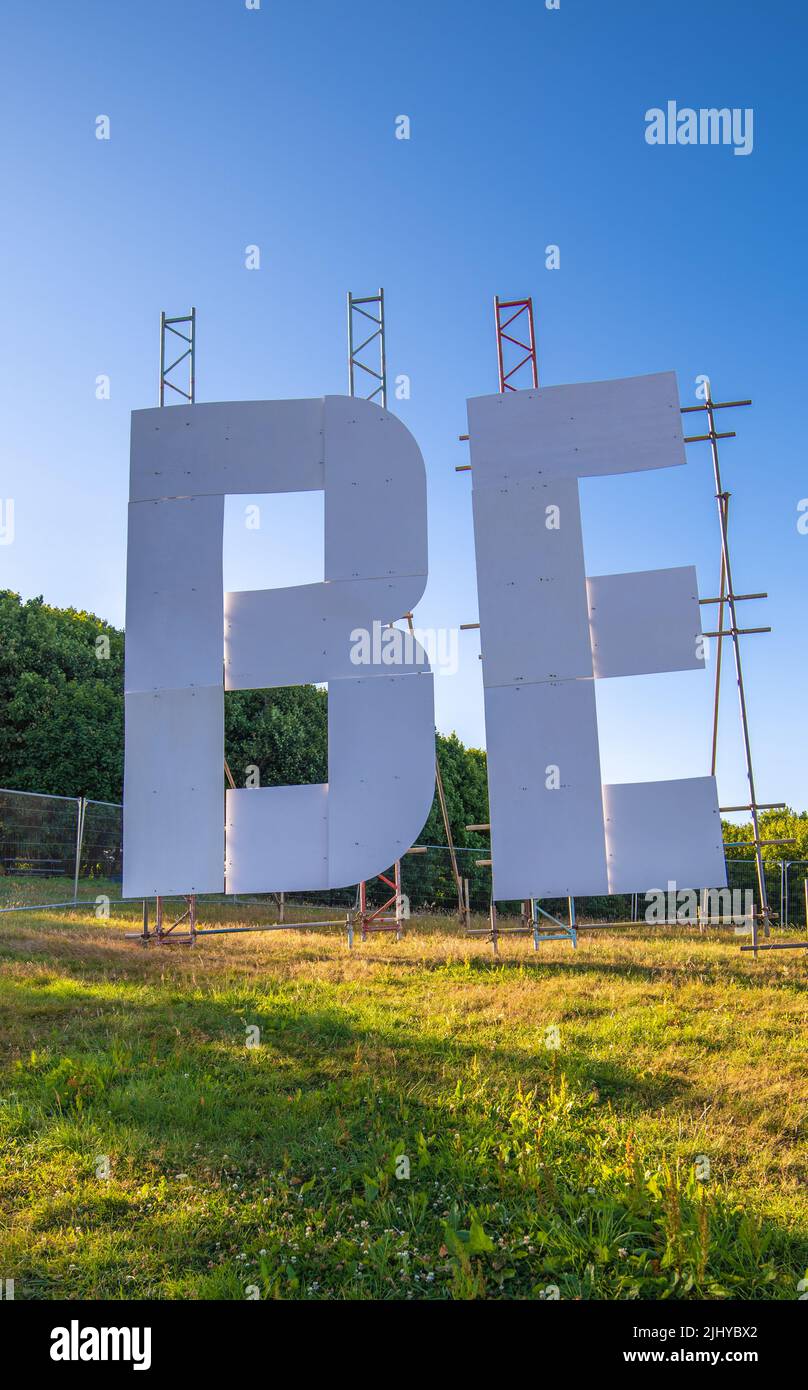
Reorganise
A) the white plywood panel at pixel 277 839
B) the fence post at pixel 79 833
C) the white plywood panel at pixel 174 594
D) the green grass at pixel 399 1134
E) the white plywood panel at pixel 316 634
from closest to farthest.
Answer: the green grass at pixel 399 1134, the white plywood panel at pixel 277 839, the white plywood panel at pixel 316 634, the white plywood panel at pixel 174 594, the fence post at pixel 79 833

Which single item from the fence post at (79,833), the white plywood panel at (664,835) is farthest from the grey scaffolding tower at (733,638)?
the fence post at (79,833)

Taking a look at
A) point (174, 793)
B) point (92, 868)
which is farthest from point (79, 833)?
point (174, 793)

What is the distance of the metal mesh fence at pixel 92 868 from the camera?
15.8 meters

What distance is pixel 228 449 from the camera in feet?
40.7

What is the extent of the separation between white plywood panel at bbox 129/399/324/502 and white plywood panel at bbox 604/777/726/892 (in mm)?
5377

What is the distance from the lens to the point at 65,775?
2427 centimetres

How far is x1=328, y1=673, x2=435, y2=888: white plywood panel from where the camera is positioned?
11.4m

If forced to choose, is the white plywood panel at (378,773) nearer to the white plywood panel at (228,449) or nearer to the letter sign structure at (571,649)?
the letter sign structure at (571,649)

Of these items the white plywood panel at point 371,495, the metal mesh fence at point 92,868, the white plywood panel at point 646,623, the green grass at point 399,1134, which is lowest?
the green grass at point 399,1134

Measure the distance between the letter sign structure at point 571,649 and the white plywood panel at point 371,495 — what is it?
0.79m

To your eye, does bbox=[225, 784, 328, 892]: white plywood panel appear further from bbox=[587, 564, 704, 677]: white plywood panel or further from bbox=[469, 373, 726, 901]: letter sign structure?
bbox=[587, 564, 704, 677]: white plywood panel

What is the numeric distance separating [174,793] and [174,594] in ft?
7.95

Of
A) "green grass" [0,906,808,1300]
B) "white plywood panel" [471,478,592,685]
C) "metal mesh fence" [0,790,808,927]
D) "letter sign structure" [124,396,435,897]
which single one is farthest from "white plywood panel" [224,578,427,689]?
"green grass" [0,906,808,1300]

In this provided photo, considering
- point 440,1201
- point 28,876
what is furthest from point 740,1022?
point 28,876
